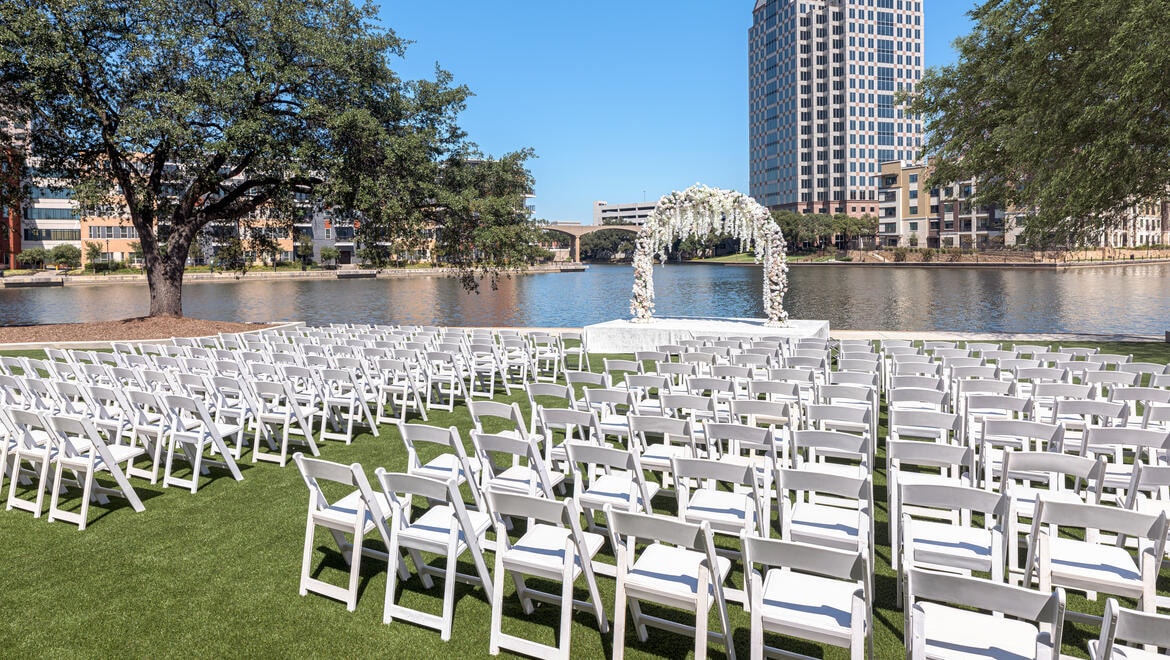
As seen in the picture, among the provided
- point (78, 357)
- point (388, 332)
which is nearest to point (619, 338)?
point (388, 332)

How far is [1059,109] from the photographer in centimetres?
1700

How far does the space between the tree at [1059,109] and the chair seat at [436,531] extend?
53.4 ft

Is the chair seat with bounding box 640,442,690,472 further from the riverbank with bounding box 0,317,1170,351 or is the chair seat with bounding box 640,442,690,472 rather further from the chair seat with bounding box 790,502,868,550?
the riverbank with bounding box 0,317,1170,351

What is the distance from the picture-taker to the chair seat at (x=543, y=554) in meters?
3.71

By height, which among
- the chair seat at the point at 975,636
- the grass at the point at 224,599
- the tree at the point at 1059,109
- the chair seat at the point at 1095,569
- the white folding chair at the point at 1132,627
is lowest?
the grass at the point at 224,599

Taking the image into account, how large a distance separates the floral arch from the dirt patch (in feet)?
34.8

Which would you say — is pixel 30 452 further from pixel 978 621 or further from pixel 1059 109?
pixel 1059 109

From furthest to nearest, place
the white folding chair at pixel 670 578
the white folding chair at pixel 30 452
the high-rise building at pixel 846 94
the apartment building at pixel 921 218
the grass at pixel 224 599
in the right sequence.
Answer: the high-rise building at pixel 846 94
the apartment building at pixel 921 218
the white folding chair at pixel 30 452
the grass at pixel 224 599
the white folding chair at pixel 670 578

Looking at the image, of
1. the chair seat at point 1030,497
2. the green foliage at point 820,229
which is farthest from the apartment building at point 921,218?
the chair seat at point 1030,497

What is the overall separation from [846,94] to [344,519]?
457ft

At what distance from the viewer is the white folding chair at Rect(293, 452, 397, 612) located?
13.2 feet

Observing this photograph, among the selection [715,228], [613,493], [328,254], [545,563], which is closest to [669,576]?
[545,563]

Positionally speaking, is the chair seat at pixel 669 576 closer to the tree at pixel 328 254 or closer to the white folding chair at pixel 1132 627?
the white folding chair at pixel 1132 627

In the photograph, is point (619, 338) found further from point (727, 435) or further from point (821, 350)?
point (727, 435)
